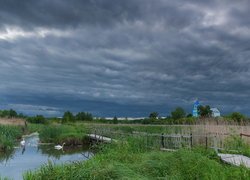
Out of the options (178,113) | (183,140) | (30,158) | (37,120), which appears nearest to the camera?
(183,140)

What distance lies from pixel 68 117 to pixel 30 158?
3291 cm

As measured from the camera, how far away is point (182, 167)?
32.5 ft

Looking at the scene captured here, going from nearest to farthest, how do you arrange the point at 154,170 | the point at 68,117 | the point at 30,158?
the point at 154,170, the point at 30,158, the point at 68,117

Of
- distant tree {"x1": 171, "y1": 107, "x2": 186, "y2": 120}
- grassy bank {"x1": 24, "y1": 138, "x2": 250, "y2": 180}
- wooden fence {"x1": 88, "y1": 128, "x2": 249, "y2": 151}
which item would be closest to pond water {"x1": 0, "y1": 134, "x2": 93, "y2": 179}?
wooden fence {"x1": 88, "y1": 128, "x2": 249, "y2": 151}

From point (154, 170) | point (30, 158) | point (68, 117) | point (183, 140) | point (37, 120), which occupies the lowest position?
point (30, 158)

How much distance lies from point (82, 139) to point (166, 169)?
74.6 ft

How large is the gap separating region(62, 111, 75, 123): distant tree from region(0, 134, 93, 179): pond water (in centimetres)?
2362

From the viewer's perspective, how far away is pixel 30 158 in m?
22.0

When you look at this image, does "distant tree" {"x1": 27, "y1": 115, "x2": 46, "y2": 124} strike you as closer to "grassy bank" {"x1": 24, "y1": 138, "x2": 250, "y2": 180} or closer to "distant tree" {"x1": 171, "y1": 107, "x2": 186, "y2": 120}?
"distant tree" {"x1": 171, "y1": 107, "x2": 186, "y2": 120}

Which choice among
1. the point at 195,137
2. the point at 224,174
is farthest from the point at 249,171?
the point at 195,137

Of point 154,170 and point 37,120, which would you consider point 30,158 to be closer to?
point 154,170

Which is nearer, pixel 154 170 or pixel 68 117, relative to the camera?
pixel 154 170

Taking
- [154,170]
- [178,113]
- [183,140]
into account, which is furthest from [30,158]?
[178,113]

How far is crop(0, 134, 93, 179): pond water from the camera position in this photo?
16658 millimetres
